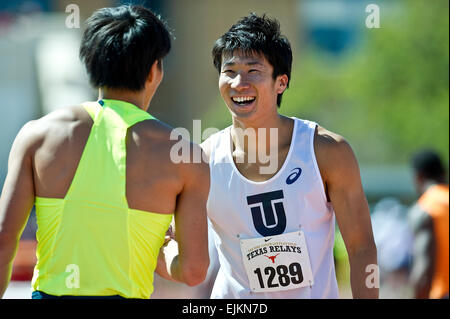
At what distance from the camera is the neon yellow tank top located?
2.73 metres

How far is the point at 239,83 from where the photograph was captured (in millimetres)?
3936

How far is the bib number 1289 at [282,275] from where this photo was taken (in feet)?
12.7

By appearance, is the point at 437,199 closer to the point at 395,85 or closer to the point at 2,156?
the point at 2,156

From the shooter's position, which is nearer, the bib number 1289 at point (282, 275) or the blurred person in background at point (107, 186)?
the blurred person in background at point (107, 186)

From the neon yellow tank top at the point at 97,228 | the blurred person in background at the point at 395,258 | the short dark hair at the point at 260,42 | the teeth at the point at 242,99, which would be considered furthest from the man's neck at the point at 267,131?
the blurred person in background at the point at 395,258

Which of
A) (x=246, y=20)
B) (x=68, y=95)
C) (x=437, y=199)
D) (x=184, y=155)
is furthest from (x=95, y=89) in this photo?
(x=68, y=95)

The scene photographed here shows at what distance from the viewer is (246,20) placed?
4.11 metres

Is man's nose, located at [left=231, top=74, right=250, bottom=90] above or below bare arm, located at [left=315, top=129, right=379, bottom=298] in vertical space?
above

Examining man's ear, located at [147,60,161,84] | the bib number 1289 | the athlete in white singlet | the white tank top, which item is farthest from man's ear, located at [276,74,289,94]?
man's ear, located at [147,60,161,84]

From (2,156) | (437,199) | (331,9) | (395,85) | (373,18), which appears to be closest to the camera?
(373,18)

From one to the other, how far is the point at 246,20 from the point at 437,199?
8.92 feet

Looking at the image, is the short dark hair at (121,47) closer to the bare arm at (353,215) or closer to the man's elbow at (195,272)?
the man's elbow at (195,272)

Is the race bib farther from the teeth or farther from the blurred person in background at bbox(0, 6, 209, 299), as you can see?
the blurred person in background at bbox(0, 6, 209, 299)

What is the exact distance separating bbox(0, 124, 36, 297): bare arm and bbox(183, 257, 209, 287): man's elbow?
2.02 ft
